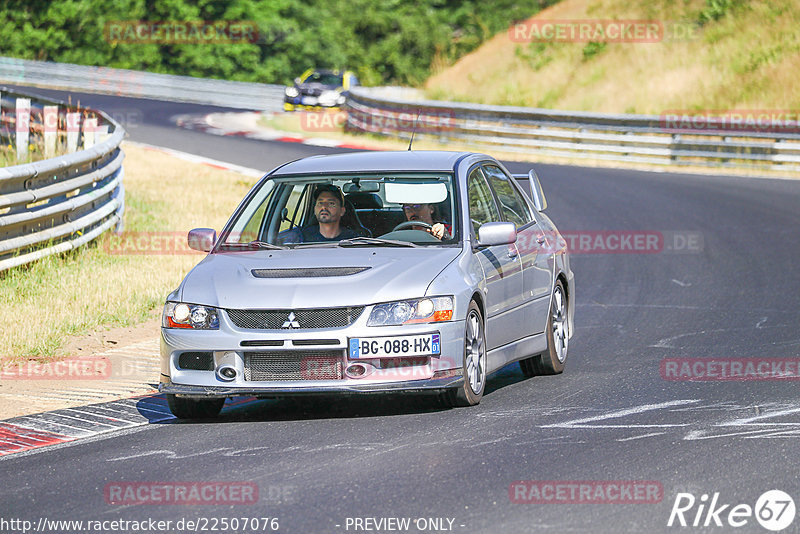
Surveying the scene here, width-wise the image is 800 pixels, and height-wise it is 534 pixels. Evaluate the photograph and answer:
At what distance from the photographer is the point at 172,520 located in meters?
5.73

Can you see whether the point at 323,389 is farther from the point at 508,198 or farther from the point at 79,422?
the point at 508,198

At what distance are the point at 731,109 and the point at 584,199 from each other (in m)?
14.0

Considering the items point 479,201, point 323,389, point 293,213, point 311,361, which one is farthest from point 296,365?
point 479,201

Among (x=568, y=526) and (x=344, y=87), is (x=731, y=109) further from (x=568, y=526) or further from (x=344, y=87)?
(x=568, y=526)

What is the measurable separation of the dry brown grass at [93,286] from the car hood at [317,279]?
9.38 ft

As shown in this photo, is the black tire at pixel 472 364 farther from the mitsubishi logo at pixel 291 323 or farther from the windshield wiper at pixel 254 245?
the windshield wiper at pixel 254 245

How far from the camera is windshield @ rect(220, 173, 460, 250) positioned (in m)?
8.62

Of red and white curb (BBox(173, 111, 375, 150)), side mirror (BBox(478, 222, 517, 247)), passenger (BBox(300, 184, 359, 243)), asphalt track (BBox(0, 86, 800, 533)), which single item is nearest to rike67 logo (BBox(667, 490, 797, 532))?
asphalt track (BBox(0, 86, 800, 533))

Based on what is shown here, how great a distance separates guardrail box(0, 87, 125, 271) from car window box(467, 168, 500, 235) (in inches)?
191

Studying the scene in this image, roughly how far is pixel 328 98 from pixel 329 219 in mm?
39549

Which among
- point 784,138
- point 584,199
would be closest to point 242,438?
point 584,199

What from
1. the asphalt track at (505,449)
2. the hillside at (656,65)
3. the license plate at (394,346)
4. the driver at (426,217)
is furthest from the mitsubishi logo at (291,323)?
the hillside at (656,65)

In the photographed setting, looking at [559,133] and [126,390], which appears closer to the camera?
[126,390]

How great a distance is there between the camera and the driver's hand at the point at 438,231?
852cm
